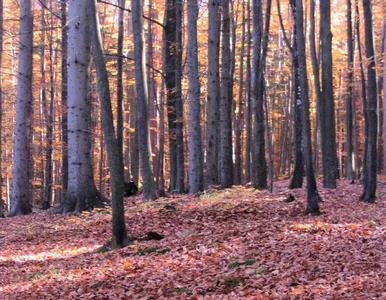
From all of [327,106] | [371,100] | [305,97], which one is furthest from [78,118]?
[327,106]

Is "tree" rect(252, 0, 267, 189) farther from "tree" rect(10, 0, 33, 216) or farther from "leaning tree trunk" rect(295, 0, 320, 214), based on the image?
"tree" rect(10, 0, 33, 216)

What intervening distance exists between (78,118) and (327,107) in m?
8.45

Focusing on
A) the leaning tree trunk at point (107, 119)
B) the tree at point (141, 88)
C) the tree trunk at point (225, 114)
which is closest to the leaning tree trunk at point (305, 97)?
the leaning tree trunk at point (107, 119)

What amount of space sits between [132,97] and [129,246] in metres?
26.9

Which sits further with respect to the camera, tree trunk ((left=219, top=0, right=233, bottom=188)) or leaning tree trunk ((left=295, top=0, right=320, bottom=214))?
tree trunk ((left=219, top=0, right=233, bottom=188))

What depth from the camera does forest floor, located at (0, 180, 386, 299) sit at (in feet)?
22.1

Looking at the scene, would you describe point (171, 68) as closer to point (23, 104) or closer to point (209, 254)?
point (23, 104)

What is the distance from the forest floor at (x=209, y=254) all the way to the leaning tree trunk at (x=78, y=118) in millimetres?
802

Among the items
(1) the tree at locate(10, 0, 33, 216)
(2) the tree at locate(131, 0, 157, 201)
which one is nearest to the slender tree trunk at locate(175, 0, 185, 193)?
(2) the tree at locate(131, 0, 157, 201)

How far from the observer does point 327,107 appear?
17031 mm

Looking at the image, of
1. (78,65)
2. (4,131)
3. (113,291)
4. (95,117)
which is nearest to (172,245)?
(113,291)

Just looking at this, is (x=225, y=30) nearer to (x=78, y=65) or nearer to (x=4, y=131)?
(x=78, y=65)

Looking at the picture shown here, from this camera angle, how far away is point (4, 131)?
1276 inches

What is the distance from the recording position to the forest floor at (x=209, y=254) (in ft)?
22.1
